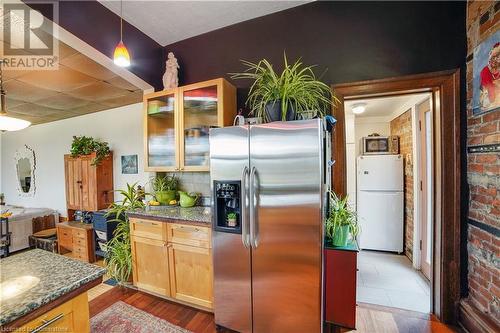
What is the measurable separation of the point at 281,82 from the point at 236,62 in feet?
3.09

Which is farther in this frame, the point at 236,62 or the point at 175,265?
the point at 236,62

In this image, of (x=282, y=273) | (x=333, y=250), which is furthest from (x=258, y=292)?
(x=333, y=250)

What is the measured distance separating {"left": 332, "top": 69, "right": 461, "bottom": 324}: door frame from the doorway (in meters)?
0.70

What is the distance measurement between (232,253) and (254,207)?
460 mm

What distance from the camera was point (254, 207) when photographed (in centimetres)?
164

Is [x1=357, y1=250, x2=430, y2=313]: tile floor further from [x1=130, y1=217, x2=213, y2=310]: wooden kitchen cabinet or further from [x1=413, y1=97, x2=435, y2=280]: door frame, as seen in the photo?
[x1=130, y1=217, x2=213, y2=310]: wooden kitchen cabinet

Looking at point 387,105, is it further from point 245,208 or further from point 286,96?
point 245,208

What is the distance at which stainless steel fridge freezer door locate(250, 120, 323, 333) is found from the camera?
4.96ft

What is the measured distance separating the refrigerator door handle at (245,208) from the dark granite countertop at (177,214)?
0.39 m

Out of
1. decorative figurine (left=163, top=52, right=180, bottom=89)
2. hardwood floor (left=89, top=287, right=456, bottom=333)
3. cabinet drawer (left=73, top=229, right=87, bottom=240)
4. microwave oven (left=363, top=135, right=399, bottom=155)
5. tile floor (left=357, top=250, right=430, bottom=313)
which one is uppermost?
decorative figurine (left=163, top=52, right=180, bottom=89)

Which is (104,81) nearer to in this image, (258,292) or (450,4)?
(258,292)

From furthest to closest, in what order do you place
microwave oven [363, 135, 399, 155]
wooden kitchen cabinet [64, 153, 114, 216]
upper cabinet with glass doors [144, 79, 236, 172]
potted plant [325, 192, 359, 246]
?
1. microwave oven [363, 135, 399, 155]
2. wooden kitchen cabinet [64, 153, 114, 216]
3. upper cabinet with glass doors [144, 79, 236, 172]
4. potted plant [325, 192, 359, 246]

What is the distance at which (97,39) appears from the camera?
80.1 inches

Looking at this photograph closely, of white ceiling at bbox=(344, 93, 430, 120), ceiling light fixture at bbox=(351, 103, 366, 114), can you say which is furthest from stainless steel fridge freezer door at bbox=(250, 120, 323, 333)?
ceiling light fixture at bbox=(351, 103, 366, 114)
